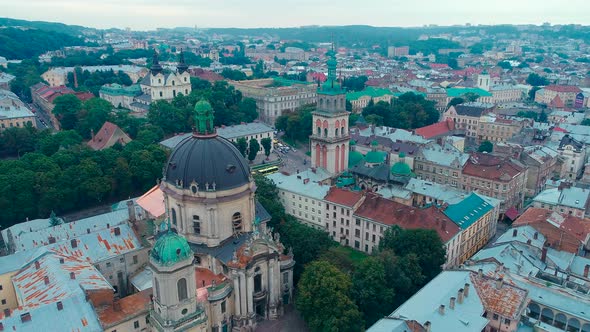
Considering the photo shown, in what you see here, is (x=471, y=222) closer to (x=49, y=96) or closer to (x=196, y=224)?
(x=196, y=224)

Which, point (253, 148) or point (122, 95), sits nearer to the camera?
point (253, 148)

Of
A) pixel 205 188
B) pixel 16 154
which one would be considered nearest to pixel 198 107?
pixel 205 188

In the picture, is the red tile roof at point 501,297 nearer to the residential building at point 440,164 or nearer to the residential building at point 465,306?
the residential building at point 465,306

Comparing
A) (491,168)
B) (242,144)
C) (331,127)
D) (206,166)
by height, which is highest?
(206,166)

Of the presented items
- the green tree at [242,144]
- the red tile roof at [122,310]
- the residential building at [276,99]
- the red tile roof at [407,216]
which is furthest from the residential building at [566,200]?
the residential building at [276,99]

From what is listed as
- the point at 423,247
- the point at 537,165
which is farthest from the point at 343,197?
the point at 537,165

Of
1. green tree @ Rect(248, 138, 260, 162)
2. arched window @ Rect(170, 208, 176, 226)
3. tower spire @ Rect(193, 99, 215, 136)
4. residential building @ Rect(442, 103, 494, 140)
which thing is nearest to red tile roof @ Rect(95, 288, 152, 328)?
arched window @ Rect(170, 208, 176, 226)

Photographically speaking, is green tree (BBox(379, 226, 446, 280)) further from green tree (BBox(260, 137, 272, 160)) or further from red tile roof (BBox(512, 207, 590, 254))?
green tree (BBox(260, 137, 272, 160))

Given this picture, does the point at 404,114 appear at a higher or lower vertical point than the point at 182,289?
lower
